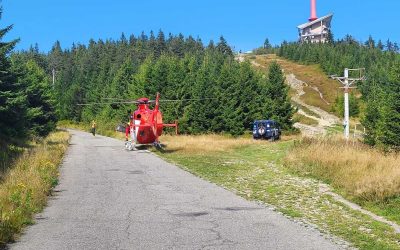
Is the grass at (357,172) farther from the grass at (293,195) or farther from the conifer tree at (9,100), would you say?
the conifer tree at (9,100)

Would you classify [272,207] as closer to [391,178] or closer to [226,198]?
[226,198]

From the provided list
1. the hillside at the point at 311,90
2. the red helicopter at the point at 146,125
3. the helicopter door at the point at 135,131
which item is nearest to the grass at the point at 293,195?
the red helicopter at the point at 146,125

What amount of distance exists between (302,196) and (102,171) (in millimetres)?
9670

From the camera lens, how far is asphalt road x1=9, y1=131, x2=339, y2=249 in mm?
7824

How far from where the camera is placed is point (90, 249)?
24.3ft

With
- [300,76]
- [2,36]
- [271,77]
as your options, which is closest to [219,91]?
[271,77]

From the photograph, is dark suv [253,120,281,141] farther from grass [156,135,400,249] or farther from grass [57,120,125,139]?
grass [156,135,400,249]

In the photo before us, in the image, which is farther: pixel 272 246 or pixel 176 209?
pixel 176 209

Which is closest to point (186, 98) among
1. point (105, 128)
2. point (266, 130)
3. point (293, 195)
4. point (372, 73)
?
point (105, 128)

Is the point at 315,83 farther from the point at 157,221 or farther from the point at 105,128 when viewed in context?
the point at 157,221

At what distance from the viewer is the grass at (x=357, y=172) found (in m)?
11.6

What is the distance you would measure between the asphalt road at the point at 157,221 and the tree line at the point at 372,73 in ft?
87.8

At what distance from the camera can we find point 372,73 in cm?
12775

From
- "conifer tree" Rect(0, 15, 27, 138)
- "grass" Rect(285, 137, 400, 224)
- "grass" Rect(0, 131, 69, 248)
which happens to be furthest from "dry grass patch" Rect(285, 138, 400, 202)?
"conifer tree" Rect(0, 15, 27, 138)
